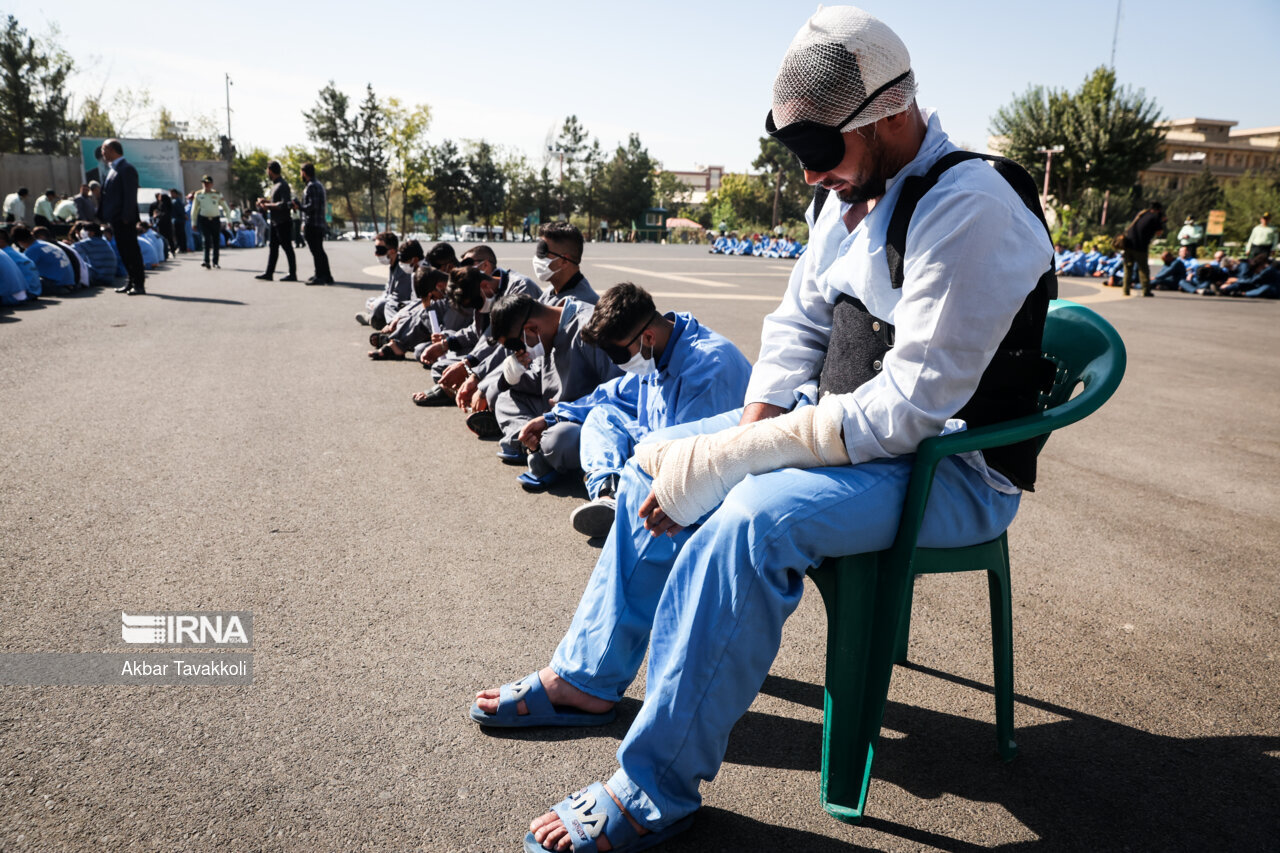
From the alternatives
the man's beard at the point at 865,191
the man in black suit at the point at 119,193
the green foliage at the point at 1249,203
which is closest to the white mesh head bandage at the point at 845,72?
the man's beard at the point at 865,191

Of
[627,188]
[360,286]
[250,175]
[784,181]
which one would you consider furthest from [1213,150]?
[360,286]

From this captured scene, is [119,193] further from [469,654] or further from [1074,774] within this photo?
[1074,774]

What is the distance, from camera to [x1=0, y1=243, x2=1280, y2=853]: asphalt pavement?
1997 millimetres

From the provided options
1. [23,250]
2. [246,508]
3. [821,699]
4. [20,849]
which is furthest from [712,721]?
[23,250]

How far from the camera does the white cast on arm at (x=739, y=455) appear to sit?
6.11ft

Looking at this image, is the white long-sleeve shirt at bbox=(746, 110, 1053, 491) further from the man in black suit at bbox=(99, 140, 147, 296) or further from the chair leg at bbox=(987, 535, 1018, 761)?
the man in black suit at bbox=(99, 140, 147, 296)

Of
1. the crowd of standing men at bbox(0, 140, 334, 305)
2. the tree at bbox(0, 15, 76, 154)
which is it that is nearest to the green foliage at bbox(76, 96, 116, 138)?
the tree at bbox(0, 15, 76, 154)

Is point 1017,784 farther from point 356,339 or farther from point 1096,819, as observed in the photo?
point 356,339

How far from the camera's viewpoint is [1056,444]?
5.85 m

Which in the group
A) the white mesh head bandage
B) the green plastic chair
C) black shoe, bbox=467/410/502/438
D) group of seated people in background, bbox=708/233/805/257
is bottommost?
black shoe, bbox=467/410/502/438

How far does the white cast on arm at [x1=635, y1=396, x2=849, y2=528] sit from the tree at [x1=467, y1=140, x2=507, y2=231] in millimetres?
70411

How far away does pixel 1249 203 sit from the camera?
47.3m

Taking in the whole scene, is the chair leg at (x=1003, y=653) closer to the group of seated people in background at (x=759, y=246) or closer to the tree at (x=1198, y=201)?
the group of seated people in background at (x=759, y=246)

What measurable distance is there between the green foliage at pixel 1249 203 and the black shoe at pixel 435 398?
170ft
